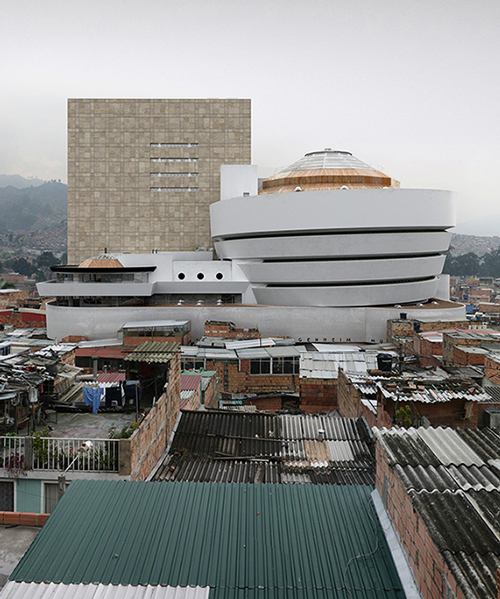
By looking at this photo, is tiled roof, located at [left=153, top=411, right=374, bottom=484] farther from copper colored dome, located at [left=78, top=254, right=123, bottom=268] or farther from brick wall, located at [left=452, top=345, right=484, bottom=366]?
copper colored dome, located at [left=78, top=254, right=123, bottom=268]

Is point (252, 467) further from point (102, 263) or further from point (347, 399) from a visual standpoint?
point (102, 263)

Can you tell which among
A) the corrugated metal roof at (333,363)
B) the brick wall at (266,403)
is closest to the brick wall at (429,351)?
the corrugated metal roof at (333,363)

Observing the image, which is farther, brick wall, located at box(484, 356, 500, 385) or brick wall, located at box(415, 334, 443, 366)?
brick wall, located at box(415, 334, 443, 366)

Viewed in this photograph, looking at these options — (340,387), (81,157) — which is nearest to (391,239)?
(340,387)

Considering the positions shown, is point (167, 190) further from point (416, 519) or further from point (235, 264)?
point (416, 519)

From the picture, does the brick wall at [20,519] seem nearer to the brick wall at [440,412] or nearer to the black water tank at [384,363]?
the brick wall at [440,412]

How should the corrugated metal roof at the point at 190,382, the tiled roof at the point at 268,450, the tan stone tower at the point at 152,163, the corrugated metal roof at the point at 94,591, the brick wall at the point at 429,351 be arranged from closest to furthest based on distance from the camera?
the corrugated metal roof at the point at 94,591 < the tiled roof at the point at 268,450 < the corrugated metal roof at the point at 190,382 < the brick wall at the point at 429,351 < the tan stone tower at the point at 152,163


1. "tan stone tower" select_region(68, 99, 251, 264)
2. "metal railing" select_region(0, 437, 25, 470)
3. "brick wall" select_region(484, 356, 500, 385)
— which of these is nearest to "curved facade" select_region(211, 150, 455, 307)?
"tan stone tower" select_region(68, 99, 251, 264)
